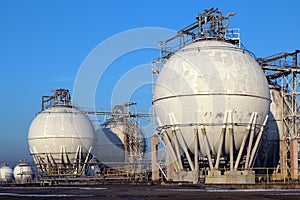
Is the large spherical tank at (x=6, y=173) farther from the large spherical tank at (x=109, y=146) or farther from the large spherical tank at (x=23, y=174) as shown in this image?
the large spherical tank at (x=109, y=146)

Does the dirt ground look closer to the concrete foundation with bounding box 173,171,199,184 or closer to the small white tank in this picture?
the concrete foundation with bounding box 173,171,199,184

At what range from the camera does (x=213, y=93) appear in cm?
2366

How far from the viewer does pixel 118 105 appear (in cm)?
5412

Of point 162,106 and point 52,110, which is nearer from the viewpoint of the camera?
point 162,106

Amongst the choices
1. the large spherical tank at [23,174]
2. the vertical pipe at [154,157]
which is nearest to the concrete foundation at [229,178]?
the vertical pipe at [154,157]

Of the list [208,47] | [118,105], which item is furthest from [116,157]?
[208,47]

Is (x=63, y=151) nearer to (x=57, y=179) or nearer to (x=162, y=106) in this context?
(x=57, y=179)

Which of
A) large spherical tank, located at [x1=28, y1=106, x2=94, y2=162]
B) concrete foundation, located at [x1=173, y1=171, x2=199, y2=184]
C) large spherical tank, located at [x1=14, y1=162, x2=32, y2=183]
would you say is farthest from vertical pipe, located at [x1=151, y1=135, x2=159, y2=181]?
large spherical tank, located at [x1=14, y1=162, x2=32, y2=183]

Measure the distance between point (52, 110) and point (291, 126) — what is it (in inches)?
787

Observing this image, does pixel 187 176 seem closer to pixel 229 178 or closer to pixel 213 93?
pixel 229 178

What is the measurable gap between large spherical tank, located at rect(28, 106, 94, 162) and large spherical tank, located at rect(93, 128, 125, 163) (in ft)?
25.5

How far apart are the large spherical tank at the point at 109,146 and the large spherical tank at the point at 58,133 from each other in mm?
7772

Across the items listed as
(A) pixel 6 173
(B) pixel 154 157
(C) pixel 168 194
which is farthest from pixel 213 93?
(A) pixel 6 173

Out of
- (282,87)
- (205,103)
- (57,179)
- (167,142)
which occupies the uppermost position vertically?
(282,87)
